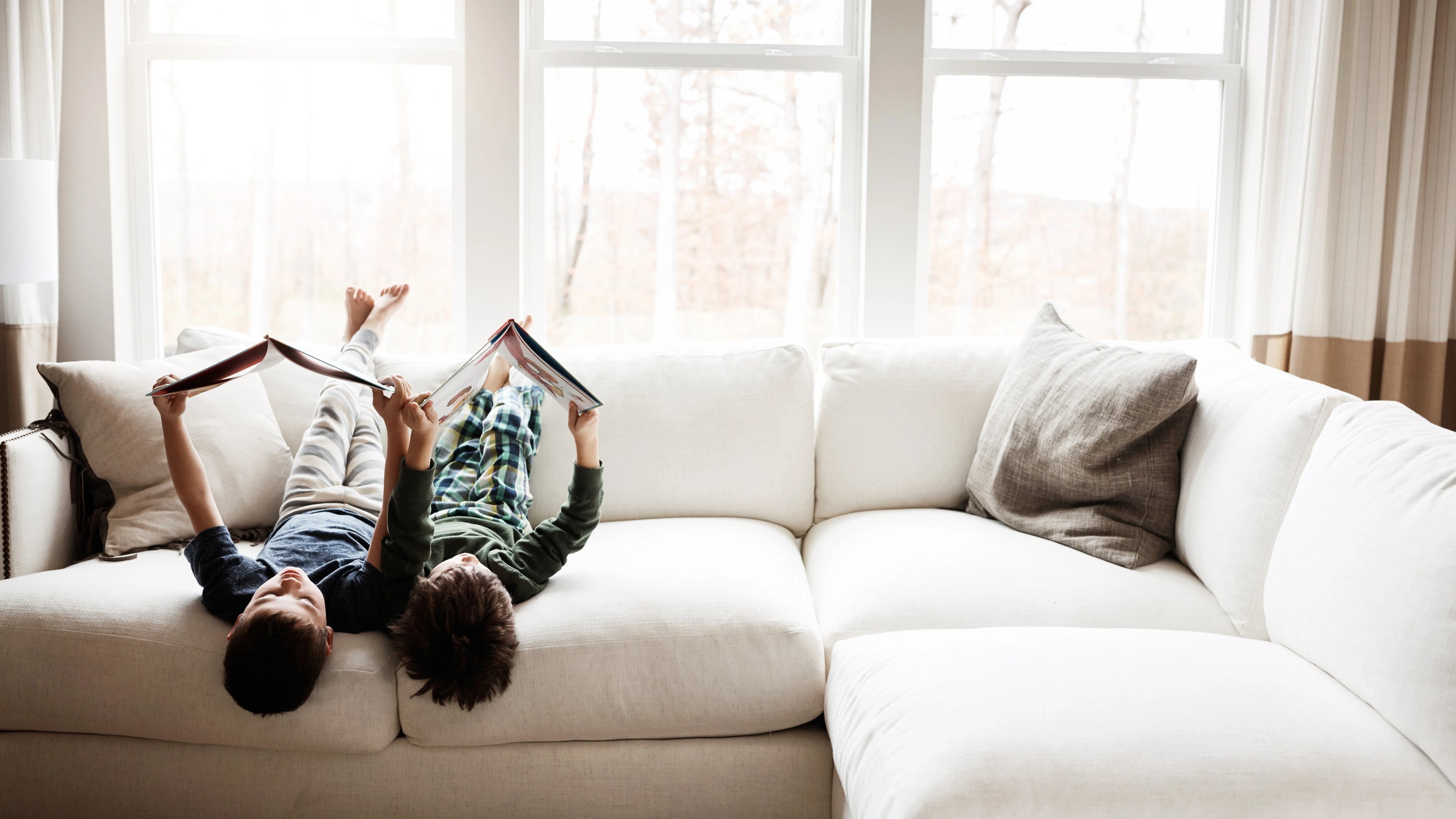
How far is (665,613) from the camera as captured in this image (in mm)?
1671

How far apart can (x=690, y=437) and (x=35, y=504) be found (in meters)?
1.34

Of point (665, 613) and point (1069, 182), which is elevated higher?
point (1069, 182)

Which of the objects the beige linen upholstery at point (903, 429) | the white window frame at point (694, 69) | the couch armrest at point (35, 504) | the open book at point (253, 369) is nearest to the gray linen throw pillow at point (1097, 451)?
the beige linen upholstery at point (903, 429)

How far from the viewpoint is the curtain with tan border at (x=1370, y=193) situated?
268cm

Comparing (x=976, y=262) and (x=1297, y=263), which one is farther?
(x=976, y=262)

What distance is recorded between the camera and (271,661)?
1473 mm

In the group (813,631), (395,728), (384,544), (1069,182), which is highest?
(1069,182)

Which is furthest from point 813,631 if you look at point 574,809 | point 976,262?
point 976,262

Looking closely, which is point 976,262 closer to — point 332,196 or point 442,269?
point 442,269

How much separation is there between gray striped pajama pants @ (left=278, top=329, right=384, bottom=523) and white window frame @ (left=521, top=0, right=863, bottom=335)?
0.84m

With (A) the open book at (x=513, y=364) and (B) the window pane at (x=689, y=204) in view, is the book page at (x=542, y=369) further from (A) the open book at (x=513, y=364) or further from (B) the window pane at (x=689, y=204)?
(B) the window pane at (x=689, y=204)

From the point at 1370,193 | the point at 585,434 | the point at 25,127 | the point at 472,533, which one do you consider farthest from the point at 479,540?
the point at 1370,193

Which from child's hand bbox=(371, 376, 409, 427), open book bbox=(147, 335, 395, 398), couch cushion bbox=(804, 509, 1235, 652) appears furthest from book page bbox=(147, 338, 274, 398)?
couch cushion bbox=(804, 509, 1235, 652)

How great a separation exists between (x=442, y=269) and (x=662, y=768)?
187cm
